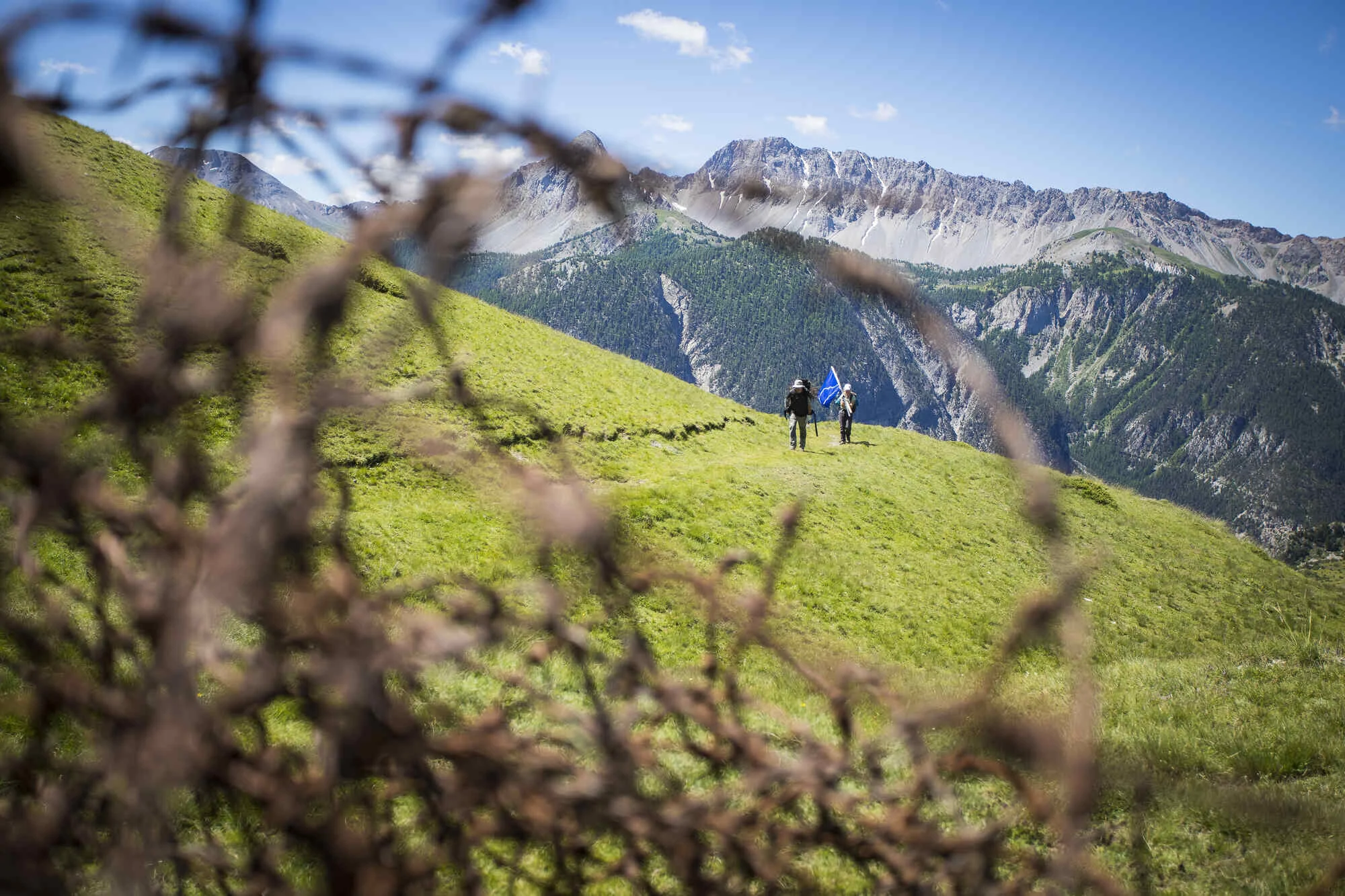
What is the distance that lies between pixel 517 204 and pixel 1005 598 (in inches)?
613

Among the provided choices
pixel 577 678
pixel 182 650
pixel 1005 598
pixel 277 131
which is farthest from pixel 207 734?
pixel 1005 598

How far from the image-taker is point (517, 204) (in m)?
1.10

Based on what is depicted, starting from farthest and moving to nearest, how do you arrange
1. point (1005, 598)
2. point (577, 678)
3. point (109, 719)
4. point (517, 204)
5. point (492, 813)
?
point (1005, 598) → point (577, 678) → point (492, 813) → point (517, 204) → point (109, 719)

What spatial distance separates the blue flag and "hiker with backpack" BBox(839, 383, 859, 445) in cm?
25

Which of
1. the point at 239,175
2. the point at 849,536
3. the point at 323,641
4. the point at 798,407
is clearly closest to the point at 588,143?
the point at 239,175

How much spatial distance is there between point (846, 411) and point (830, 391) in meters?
0.97

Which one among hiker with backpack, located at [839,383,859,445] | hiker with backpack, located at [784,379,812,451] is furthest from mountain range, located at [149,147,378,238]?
hiker with backpack, located at [839,383,859,445]

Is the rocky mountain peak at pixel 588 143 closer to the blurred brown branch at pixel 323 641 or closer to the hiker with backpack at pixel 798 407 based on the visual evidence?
the blurred brown branch at pixel 323 641

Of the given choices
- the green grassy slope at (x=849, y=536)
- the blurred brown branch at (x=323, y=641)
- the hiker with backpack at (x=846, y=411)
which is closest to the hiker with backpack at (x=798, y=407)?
the green grassy slope at (x=849, y=536)

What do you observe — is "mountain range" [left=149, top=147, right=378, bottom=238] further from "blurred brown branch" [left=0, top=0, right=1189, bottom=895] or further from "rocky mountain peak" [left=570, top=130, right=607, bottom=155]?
"rocky mountain peak" [left=570, top=130, right=607, bottom=155]

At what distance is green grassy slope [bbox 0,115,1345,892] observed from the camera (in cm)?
174

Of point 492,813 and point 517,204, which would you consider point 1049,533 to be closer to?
point 517,204

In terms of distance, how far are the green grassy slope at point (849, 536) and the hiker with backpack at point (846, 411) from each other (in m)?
1.03

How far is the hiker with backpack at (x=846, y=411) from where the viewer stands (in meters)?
27.0
